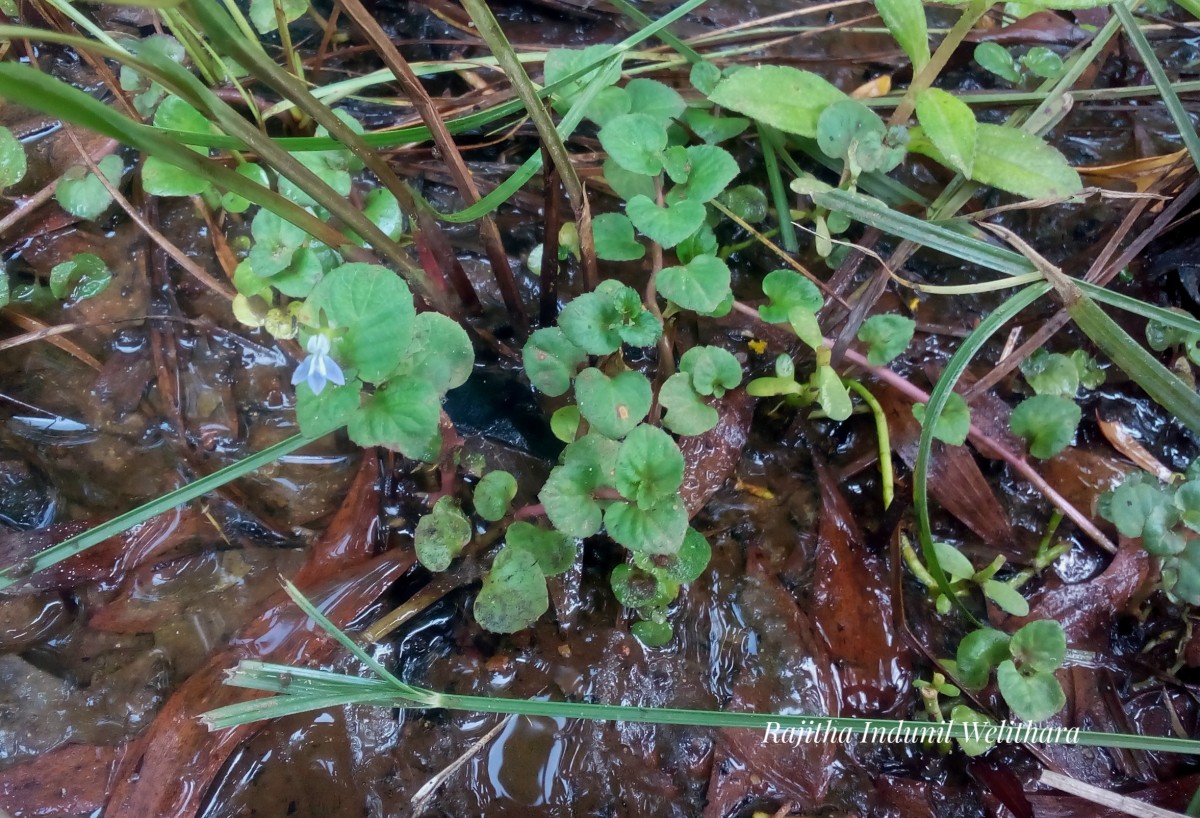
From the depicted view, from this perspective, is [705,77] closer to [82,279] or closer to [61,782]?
[82,279]

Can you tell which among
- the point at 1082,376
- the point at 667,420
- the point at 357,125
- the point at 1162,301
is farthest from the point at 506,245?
the point at 1162,301

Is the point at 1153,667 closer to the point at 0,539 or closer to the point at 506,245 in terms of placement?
the point at 506,245

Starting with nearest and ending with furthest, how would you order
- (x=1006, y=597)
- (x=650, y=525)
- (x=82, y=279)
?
(x=650, y=525) → (x=1006, y=597) → (x=82, y=279)

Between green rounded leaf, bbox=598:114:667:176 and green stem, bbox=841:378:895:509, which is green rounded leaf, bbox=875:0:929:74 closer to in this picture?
green rounded leaf, bbox=598:114:667:176

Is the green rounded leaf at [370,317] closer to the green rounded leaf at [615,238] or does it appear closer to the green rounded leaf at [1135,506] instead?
the green rounded leaf at [615,238]

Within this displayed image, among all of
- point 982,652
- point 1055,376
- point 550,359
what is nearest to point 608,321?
point 550,359

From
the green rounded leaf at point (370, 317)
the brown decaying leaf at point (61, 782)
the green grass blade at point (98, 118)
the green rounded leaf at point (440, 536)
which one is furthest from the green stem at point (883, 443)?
the brown decaying leaf at point (61, 782)
